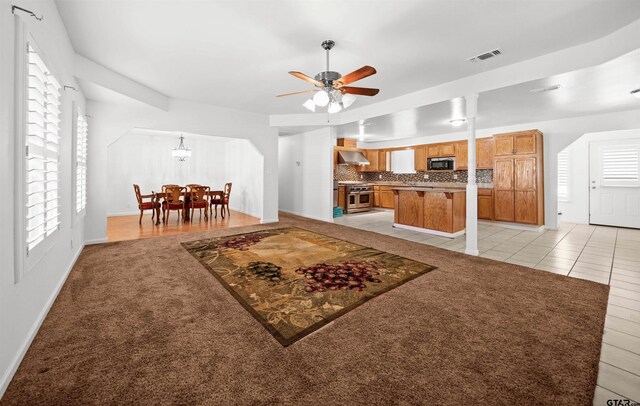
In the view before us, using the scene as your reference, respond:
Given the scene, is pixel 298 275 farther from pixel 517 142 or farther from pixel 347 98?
pixel 517 142

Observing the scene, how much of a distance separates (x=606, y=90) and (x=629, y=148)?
10.9 ft

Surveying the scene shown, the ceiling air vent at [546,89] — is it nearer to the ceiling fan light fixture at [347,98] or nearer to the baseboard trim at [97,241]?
the ceiling fan light fixture at [347,98]

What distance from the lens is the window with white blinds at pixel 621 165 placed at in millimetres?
6121

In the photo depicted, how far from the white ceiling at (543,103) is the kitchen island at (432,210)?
1700 millimetres

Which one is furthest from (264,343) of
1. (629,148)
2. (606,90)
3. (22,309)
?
(629,148)

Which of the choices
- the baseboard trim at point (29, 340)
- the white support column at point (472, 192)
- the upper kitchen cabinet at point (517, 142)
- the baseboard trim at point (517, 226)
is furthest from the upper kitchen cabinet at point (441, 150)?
the baseboard trim at point (29, 340)

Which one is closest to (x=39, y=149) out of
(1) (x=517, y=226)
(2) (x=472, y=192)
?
(2) (x=472, y=192)

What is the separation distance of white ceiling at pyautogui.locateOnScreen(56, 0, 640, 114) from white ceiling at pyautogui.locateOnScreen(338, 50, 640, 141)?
61 cm

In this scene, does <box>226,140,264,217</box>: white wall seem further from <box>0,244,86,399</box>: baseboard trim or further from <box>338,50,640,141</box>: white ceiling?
<box>0,244,86,399</box>: baseboard trim

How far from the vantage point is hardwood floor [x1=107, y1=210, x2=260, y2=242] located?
17.8 ft

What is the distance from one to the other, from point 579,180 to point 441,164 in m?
3.36

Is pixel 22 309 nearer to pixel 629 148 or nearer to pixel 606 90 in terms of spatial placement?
pixel 606 90

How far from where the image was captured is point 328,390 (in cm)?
147

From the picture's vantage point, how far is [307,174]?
7992 mm
